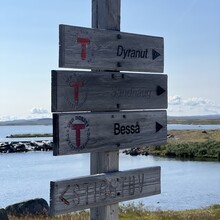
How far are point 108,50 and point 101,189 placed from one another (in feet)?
5.61

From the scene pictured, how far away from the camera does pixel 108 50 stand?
235 inches

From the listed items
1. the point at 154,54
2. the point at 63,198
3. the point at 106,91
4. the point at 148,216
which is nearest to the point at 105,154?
the point at 106,91

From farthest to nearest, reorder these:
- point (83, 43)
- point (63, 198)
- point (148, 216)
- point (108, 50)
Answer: point (148, 216) < point (108, 50) < point (83, 43) < point (63, 198)

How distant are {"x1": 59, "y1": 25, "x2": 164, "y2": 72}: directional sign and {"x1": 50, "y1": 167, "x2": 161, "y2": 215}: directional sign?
1336 millimetres

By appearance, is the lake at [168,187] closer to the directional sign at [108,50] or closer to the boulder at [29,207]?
the boulder at [29,207]

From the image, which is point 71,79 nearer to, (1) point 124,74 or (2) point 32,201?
(1) point 124,74

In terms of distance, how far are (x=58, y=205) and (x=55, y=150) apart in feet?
1.98

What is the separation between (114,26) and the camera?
6.17m

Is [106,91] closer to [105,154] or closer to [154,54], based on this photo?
[105,154]

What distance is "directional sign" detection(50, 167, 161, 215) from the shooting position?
5289 millimetres

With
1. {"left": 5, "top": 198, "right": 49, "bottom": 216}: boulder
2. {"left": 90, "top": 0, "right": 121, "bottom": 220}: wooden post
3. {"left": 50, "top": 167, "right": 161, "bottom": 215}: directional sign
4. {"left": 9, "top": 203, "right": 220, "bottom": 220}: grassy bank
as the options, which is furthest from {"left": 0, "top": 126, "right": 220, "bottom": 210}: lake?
{"left": 90, "top": 0, "right": 121, "bottom": 220}: wooden post

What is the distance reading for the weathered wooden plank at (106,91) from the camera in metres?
5.32

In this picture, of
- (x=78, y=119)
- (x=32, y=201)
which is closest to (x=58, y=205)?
(x=78, y=119)

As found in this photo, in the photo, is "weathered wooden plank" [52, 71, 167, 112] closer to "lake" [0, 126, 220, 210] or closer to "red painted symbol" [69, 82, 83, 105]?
"red painted symbol" [69, 82, 83, 105]
